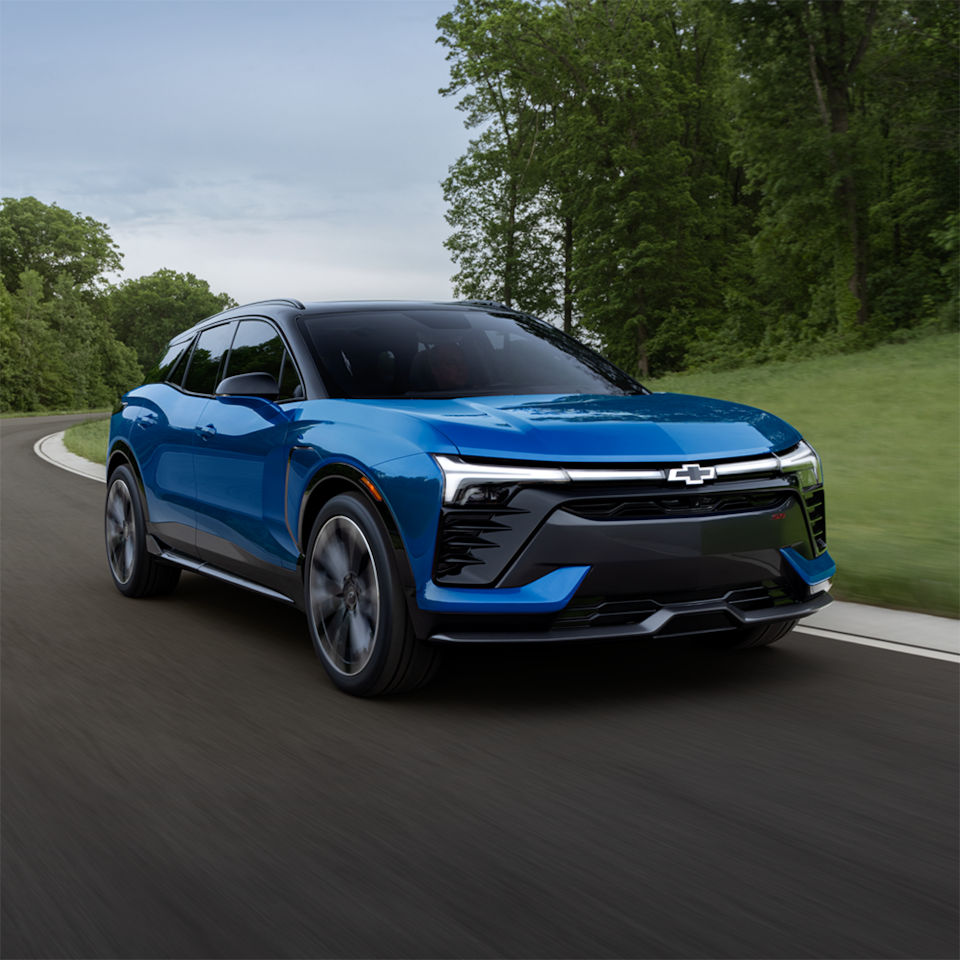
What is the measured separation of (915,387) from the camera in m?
19.1

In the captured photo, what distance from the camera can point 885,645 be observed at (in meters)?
5.48

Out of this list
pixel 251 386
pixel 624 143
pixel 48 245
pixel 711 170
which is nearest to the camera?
pixel 251 386

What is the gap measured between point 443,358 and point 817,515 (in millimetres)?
1856

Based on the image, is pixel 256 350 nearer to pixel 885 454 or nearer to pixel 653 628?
pixel 653 628

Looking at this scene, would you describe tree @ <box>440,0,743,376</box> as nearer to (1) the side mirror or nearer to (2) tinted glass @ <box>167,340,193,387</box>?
(2) tinted glass @ <box>167,340,193,387</box>

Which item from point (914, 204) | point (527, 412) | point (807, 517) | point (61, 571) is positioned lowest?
point (61, 571)

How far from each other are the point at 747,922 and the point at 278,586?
3.15 meters

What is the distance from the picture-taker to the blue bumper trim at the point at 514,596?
428cm

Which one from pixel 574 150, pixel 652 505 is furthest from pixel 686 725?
pixel 574 150

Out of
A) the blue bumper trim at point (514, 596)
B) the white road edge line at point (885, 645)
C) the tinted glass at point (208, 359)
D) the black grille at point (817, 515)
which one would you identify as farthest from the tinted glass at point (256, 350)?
the white road edge line at point (885, 645)

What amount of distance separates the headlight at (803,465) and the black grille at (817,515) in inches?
1.9

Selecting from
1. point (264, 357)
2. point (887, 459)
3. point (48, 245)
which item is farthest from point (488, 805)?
point (48, 245)

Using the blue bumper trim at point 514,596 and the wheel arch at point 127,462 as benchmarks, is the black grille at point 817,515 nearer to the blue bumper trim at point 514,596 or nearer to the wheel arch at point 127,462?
the blue bumper trim at point 514,596

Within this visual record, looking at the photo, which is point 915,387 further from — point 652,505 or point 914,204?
point 914,204
